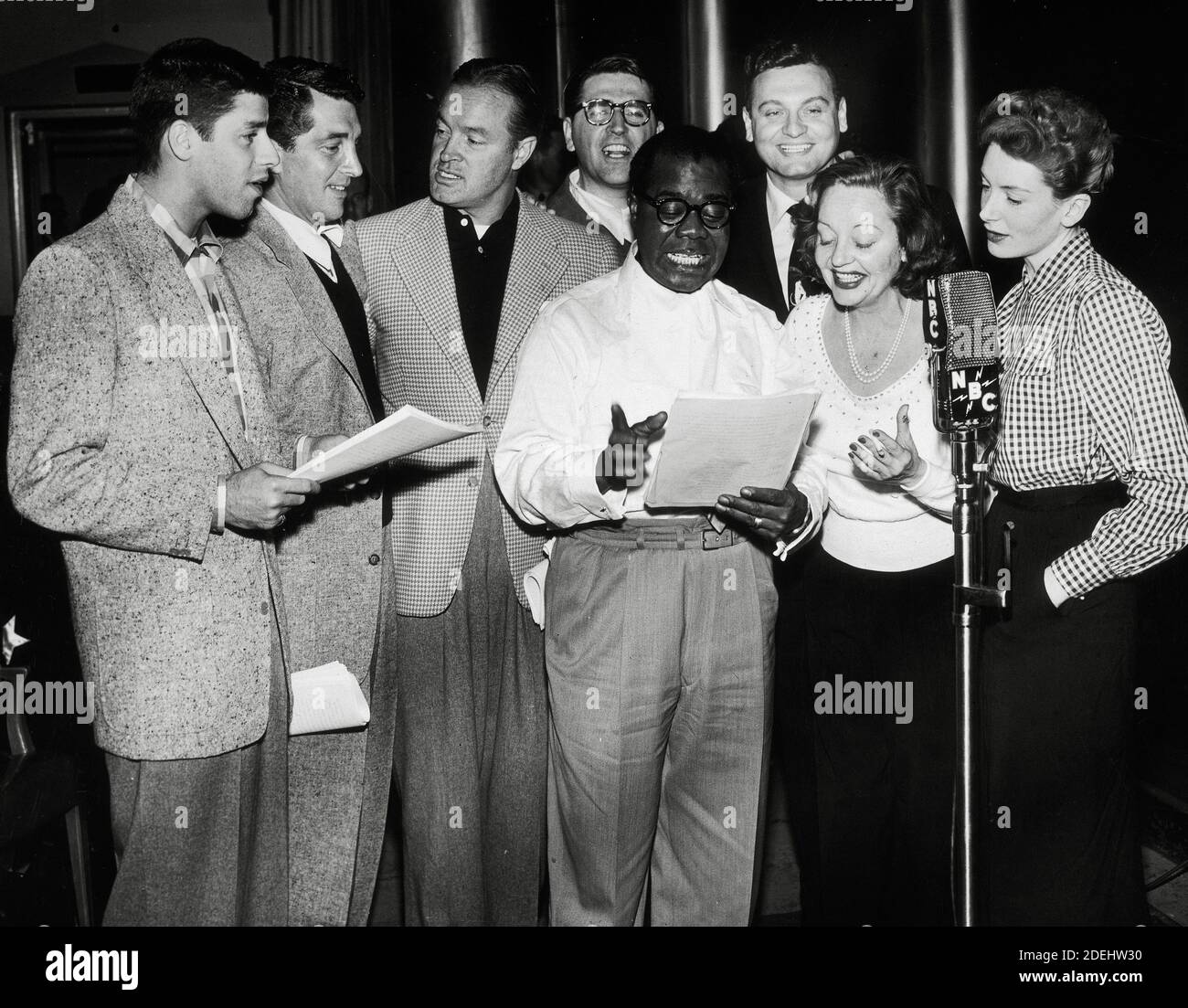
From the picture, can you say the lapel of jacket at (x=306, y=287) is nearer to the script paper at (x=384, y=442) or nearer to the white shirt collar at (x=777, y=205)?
the script paper at (x=384, y=442)

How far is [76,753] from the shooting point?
10.4 feet

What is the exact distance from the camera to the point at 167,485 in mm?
2395

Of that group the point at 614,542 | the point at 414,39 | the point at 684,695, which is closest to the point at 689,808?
the point at 684,695

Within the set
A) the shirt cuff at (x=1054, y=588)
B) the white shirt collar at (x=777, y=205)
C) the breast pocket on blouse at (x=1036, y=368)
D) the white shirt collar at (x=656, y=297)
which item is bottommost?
the shirt cuff at (x=1054, y=588)

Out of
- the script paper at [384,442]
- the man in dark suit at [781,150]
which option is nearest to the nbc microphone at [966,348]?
the man in dark suit at [781,150]

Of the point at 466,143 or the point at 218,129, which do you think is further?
the point at 466,143

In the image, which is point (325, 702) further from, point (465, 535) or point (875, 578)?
point (875, 578)

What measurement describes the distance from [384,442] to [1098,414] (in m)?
1.59

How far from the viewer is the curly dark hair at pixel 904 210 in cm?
288

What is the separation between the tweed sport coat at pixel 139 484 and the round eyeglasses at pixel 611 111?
1.50 meters

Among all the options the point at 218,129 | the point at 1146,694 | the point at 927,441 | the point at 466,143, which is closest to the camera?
the point at 218,129

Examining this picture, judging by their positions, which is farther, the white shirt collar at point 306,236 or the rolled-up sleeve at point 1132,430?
the white shirt collar at point 306,236

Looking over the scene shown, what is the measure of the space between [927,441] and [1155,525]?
0.55 meters
